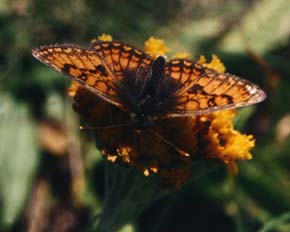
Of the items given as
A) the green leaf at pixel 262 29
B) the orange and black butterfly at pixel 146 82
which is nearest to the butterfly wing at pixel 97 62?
the orange and black butterfly at pixel 146 82

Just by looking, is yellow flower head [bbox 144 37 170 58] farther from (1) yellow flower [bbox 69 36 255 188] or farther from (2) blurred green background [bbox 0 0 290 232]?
(2) blurred green background [bbox 0 0 290 232]

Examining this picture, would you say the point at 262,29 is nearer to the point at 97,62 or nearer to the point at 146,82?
the point at 146,82

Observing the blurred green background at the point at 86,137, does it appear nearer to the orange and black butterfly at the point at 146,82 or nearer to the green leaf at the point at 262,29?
the green leaf at the point at 262,29

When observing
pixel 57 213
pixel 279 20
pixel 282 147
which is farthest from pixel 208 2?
pixel 57 213

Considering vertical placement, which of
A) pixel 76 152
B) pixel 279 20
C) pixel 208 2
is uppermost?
pixel 208 2

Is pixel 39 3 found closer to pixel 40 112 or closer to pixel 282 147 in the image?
pixel 40 112

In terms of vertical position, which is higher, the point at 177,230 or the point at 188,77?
the point at 188,77
